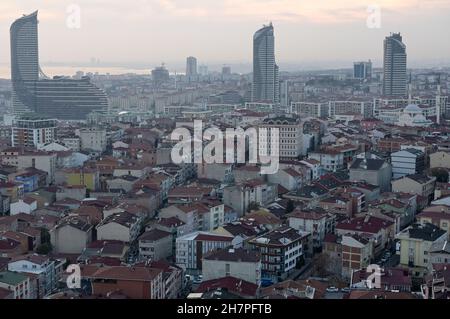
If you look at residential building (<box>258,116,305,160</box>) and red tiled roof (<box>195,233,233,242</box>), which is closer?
red tiled roof (<box>195,233,233,242</box>)

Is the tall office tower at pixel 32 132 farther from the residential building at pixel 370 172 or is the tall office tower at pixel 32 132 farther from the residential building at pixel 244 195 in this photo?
the residential building at pixel 370 172

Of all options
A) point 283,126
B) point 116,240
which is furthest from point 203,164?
point 116,240

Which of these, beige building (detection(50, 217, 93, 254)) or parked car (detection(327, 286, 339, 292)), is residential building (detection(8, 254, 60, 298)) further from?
parked car (detection(327, 286, 339, 292))

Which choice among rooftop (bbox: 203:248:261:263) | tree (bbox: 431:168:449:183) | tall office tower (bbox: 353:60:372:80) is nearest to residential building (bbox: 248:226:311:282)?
rooftop (bbox: 203:248:261:263)

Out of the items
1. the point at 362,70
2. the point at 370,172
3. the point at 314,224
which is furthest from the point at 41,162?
the point at 362,70

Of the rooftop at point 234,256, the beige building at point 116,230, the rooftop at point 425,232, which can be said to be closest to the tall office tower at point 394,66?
the rooftop at point 425,232

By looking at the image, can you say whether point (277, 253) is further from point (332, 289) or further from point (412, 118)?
point (412, 118)
